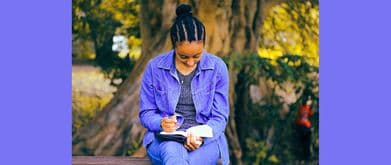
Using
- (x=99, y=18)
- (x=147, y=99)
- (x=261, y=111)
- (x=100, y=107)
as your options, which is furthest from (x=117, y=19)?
(x=147, y=99)

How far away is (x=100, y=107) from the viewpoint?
893 centimetres

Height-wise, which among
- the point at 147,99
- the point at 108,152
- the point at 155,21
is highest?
the point at 155,21

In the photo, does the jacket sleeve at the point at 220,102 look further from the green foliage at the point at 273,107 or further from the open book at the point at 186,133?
the green foliage at the point at 273,107

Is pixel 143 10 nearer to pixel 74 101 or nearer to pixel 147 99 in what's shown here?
pixel 74 101

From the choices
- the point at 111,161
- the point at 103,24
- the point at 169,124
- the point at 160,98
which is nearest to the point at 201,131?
the point at 169,124

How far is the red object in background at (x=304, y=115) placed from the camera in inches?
356

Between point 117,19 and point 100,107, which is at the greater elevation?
point 117,19

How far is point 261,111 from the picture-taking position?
911 cm

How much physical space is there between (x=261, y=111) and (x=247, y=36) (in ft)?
2.18

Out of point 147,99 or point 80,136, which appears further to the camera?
point 80,136

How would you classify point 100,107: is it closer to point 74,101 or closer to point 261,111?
point 74,101

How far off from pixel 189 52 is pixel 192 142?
570 mm

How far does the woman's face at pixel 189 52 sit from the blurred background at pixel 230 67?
2.08 metres

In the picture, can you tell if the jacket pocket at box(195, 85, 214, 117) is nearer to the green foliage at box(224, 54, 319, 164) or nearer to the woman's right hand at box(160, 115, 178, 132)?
the woman's right hand at box(160, 115, 178, 132)
